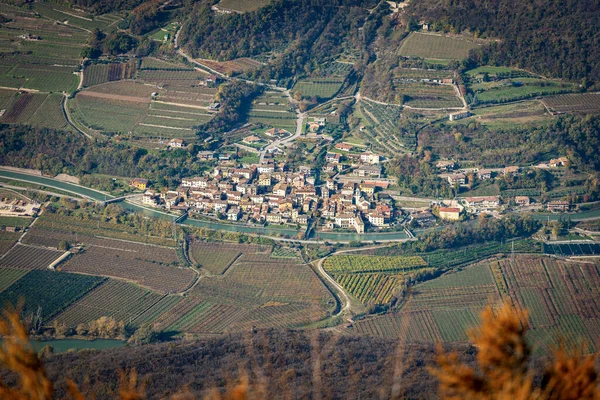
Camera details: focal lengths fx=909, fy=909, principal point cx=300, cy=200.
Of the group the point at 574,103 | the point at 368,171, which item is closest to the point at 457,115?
the point at 574,103

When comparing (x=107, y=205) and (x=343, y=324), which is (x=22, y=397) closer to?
(x=343, y=324)

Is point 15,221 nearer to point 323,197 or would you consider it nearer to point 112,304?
point 112,304

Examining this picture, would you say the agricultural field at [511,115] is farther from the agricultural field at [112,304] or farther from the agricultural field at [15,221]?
the agricultural field at [15,221]

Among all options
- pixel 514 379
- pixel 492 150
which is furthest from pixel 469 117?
pixel 514 379

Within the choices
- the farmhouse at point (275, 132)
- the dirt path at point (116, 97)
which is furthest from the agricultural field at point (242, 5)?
the farmhouse at point (275, 132)

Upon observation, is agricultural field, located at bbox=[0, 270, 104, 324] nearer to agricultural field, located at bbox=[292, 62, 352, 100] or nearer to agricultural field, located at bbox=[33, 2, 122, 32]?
agricultural field, located at bbox=[292, 62, 352, 100]

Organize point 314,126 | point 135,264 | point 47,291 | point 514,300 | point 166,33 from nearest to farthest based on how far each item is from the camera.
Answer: point 514,300
point 47,291
point 135,264
point 314,126
point 166,33

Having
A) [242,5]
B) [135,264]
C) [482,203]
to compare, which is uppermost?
[242,5]

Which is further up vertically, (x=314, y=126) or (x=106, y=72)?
(x=106, y=72)

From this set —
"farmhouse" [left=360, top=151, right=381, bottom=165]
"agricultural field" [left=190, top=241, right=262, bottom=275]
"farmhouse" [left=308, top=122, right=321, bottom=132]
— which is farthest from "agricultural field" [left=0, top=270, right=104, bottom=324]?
"farmhouse" [left=308, top=122, right=321, bottom=132]
